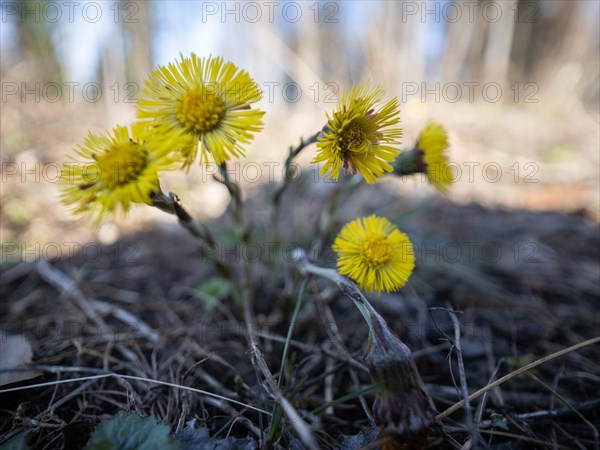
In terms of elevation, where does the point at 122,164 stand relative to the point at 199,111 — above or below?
below

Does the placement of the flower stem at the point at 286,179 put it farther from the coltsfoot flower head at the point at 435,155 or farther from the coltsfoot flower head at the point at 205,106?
the coltsfoot flower head at the point at 435,155

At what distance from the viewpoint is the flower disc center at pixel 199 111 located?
0.92 m

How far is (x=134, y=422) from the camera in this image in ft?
2.72

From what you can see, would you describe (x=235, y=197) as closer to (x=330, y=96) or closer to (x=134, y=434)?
(x=134, y=434)

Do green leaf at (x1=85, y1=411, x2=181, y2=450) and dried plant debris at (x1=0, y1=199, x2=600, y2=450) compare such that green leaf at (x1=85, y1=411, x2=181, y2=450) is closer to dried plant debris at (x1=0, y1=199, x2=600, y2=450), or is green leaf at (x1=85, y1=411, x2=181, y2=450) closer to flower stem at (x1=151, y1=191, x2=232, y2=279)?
dried plant debris at (x1=0, y1=199, x2=600, y2=450)

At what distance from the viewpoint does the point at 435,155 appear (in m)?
1.16

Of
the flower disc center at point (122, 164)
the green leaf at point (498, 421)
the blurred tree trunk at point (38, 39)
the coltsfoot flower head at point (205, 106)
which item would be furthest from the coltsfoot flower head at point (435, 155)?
the blurred tree trunk at point (38, 39)

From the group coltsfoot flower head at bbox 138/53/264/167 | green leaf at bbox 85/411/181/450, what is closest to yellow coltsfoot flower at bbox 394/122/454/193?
coltsfoot flower head at bbox 138/53/264/167

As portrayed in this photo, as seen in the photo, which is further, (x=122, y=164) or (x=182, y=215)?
(x=182, y=215)

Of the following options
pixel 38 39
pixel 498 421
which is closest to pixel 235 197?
pixel 498 421

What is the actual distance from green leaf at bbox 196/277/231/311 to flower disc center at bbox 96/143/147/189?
76cm

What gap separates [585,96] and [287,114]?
19.8ft

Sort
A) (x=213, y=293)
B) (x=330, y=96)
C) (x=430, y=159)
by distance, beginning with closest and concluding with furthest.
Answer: (x=430, y=159)
(x=213, y=293)
(x=330, y=96)

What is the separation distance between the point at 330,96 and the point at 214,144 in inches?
237
